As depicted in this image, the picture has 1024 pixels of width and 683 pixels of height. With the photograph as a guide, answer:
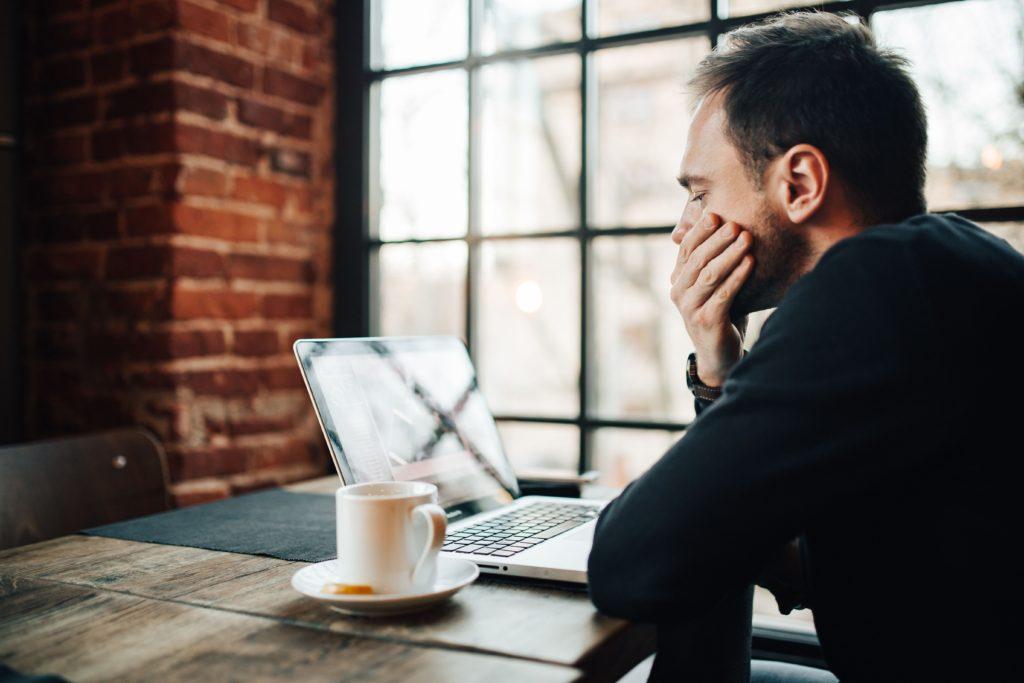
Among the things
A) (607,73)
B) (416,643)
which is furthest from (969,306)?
(607,73)

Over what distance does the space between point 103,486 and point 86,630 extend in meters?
0.80

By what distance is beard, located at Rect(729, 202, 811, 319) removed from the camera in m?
1.08

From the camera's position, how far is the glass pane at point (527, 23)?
2074mm

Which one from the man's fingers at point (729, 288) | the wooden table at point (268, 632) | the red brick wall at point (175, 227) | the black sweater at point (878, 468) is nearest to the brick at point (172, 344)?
the red brick wall at point (175, 227)

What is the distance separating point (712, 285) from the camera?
1.17 meters

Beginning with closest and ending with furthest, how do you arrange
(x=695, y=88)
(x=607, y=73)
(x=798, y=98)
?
(x=798, y=98) < (x=695, y=88) < (x=607, y=73)

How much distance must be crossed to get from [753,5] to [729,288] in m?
1.01

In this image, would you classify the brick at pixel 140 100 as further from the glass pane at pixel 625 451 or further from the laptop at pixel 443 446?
the glass pane at pixel 625 451

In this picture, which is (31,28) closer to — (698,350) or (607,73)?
(607,73)

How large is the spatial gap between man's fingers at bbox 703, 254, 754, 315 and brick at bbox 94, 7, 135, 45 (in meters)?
1.57

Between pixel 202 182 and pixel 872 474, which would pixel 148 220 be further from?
pixel 872 474

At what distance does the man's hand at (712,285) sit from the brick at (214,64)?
4.32ft

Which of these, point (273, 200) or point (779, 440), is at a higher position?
point (273, 200)

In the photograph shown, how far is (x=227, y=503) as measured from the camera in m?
1.44
